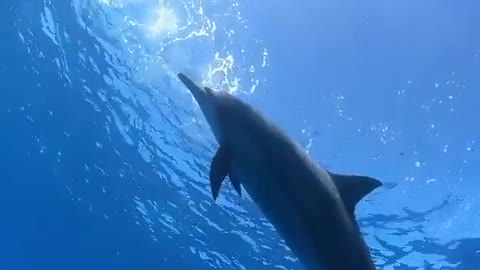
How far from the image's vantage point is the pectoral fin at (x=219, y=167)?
4.76 meters

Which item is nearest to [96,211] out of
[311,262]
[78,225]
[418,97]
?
[78,225]

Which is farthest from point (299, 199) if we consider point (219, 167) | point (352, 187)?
point (219, 167)

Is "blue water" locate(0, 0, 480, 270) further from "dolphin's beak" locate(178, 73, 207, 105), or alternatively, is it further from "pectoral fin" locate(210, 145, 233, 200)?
"pectoral fin" locate(210, 145, 233, 200)

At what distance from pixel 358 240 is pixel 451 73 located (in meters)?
8.03

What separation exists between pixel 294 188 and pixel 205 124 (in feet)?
35.7

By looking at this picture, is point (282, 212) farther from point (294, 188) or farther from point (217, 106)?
point (217, 106)

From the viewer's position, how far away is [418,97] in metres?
12.2

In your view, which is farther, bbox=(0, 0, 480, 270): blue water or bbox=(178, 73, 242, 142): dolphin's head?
bbox=(0, 0, 480, 270): blue water

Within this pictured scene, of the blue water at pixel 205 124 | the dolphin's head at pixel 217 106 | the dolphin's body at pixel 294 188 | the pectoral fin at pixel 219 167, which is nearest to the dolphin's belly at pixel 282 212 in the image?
the dolphin's body at pixel 294 188

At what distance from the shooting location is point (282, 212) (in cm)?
459

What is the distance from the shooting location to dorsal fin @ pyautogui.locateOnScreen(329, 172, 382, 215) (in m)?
4.73

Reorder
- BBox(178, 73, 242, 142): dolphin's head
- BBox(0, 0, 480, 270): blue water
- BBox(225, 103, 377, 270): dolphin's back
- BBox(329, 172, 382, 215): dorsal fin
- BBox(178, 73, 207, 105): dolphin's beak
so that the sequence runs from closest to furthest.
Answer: BBox(225, 103, 377, 270): dolphin's back → BBox(329, 172, 382, 215): dorsal fin → BBox(178, 73, 242, 142): dolphin's head → BBox(178, 73, 207, 105): dolphin's beak → BBox(0, 0, 480, 270): blue water

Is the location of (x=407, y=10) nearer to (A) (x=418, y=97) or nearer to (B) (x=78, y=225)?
(A) (x=418, y=97)

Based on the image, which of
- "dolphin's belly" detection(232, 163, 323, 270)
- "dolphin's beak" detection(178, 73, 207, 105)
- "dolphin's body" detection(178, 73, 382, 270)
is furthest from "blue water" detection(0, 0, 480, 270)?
"dolphin's belly" detection(232, 163, 323, 270)
